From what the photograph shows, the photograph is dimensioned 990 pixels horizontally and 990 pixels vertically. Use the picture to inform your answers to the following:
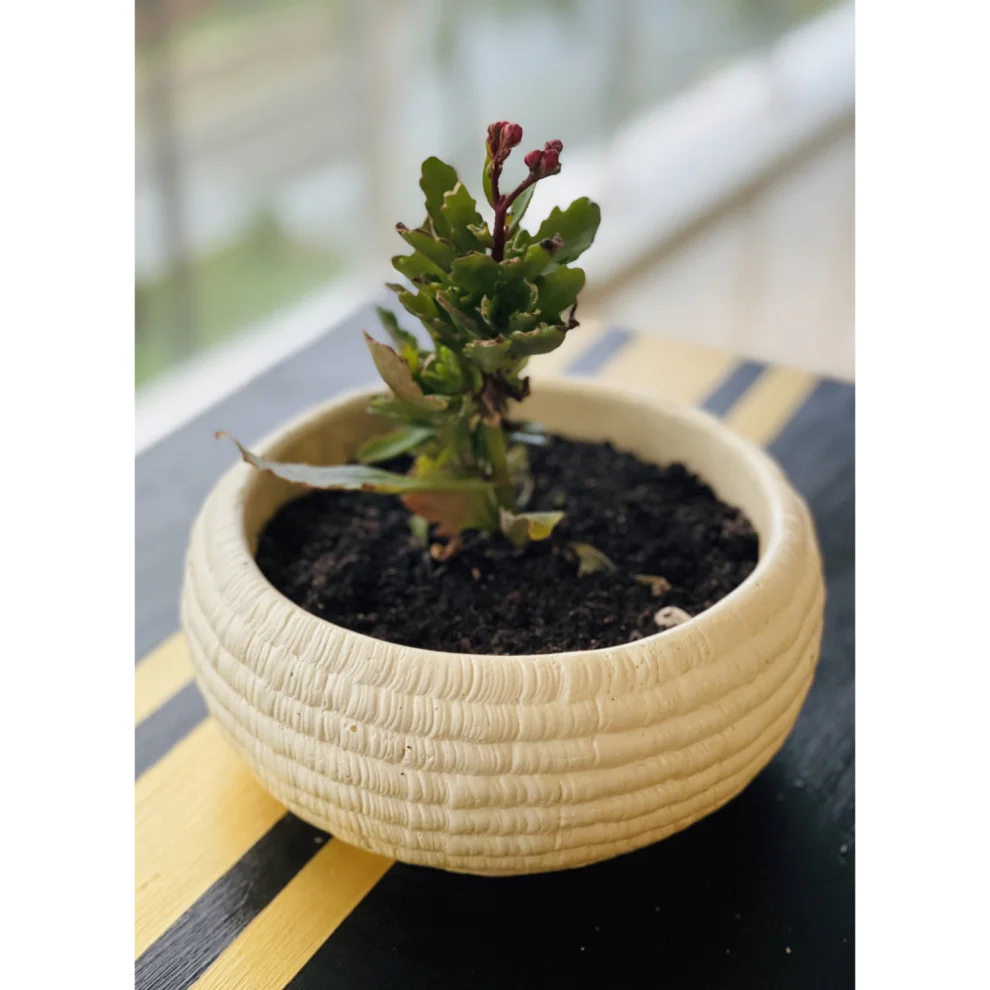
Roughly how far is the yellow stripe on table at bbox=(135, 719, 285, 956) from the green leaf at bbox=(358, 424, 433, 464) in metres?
0.22

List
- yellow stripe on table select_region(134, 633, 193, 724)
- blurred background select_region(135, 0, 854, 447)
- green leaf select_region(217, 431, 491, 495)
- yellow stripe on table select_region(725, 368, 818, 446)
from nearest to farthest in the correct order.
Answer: green leaf select_region(217, 431, 491, 495)
yellow stripe on table select_region(134, 633, 193, 724)
yellow stripe on table select_region(725, 368, 818, 446)
blurred background select_region(135, 0, 854, 447)

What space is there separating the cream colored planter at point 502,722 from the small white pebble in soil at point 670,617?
0.05m

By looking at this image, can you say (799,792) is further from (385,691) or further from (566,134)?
(566,134)

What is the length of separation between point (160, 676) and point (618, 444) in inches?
16.7

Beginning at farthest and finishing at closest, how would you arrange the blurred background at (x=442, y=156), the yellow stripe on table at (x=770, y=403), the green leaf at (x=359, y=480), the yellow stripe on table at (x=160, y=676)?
the blurred background at (x=442, y=156)
the yellow stripe on table at (x=770, y=403)
the yellow stripe on table at (x=160, y=676)
the green leaf at (x=359, y=480)

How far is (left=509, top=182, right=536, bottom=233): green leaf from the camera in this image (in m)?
0.71

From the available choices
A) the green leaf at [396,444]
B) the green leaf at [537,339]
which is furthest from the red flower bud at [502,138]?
the green leaf at [396,444]

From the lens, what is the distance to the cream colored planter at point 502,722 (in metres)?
0.64

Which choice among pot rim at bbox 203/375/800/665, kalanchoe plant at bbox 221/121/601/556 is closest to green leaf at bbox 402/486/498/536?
kalanchoe plant at bbox 221/121/601/556

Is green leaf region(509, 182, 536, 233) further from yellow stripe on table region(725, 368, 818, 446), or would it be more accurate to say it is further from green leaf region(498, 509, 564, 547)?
yellow stripe on table region(725, 368, 818, 446)

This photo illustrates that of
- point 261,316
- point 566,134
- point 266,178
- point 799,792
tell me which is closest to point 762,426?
point 799,792

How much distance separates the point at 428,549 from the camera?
0.84 m

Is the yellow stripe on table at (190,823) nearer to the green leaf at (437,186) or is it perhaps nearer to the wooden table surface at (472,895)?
the wooden table surface at (472,895)

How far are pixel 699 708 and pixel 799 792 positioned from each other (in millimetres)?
217
